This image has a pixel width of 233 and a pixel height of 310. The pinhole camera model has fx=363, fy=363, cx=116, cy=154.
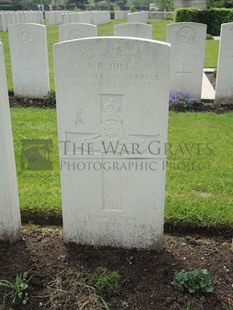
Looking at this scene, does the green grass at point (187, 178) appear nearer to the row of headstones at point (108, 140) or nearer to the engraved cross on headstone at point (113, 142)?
the row of headstones at point (108, 140)

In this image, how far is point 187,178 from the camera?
13.5 feet

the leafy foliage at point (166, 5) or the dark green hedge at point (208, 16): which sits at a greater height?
the leafy foliage at point (166, 5)

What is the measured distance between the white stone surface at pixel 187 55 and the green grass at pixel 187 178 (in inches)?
60.1

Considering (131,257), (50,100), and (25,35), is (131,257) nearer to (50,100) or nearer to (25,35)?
(50,100)

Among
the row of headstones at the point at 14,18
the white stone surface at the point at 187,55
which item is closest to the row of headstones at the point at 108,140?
the white stone surface at the point at 187,55

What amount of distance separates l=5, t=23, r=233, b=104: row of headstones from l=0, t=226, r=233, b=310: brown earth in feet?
16.0

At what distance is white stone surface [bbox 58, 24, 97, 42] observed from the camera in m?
7.65

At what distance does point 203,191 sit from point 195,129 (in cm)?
212

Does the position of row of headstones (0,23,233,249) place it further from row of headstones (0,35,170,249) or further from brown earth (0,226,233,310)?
brown earth (0,226,233,310)

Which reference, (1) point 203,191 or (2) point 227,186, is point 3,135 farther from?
(2) point 227,186

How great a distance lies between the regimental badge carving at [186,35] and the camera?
23.4 ft

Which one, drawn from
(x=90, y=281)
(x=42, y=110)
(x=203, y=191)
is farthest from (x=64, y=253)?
(x=42, y=110)

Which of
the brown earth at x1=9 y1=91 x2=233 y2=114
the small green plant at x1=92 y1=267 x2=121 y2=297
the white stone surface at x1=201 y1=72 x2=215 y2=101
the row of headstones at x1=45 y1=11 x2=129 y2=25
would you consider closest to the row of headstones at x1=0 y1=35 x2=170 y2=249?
the small green plant at x1=92 y1=267 x2=121 y2=297

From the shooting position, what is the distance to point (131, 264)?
2781mm
